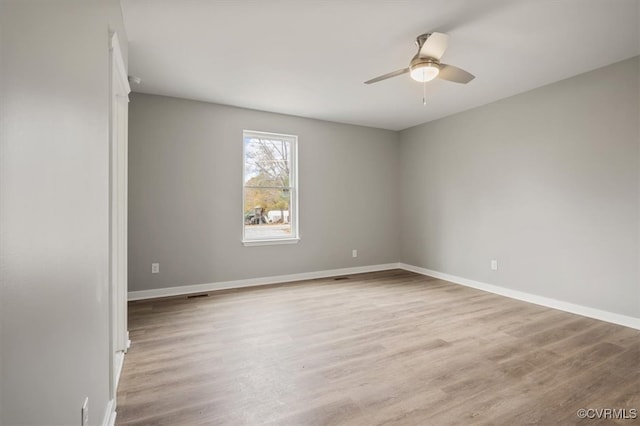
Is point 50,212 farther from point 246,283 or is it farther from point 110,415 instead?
point 246,283

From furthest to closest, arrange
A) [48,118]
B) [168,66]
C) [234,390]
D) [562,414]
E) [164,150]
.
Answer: [164,150] < [168,66] < [234,390] < [562,414] < [48,118]

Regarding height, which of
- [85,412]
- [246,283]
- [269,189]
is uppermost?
[269,189]

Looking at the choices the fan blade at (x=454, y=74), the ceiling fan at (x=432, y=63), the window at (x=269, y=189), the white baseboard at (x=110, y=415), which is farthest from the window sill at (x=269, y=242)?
the fan blade at (x=454, y=74)

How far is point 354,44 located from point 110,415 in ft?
10.2

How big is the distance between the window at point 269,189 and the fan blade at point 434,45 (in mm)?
2652

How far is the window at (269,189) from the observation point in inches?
180

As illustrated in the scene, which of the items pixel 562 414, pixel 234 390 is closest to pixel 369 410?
pixel 234 390

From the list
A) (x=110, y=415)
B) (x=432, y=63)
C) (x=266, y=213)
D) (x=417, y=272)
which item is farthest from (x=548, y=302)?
(x=110, y=415)

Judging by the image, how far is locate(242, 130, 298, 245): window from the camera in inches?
180

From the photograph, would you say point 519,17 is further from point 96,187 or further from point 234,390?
point 234,390

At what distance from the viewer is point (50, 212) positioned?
2.99ft

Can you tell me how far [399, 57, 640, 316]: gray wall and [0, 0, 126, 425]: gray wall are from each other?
4.34 m

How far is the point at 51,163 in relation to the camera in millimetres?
918

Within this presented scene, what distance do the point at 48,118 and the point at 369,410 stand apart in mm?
1975
